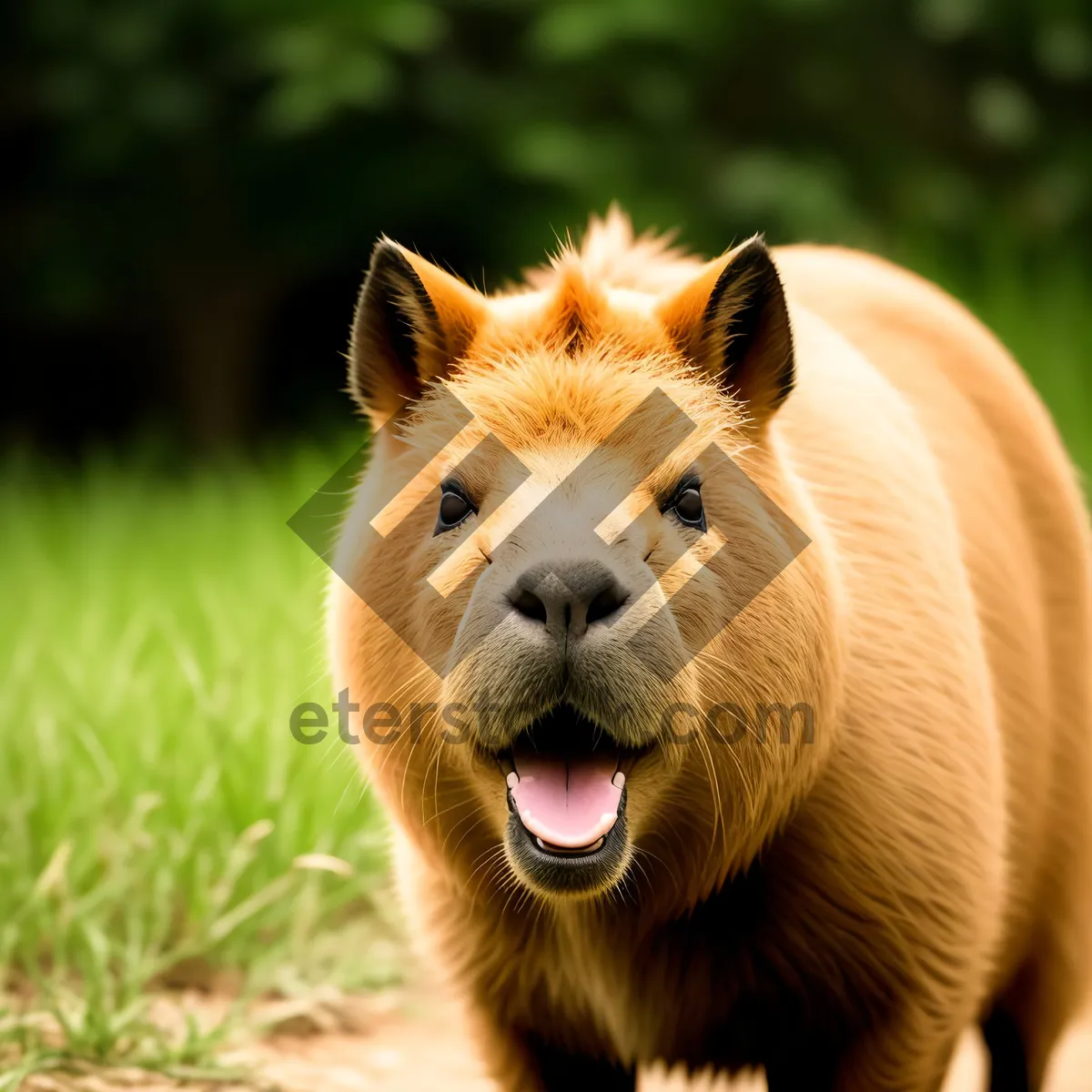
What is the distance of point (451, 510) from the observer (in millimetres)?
2668

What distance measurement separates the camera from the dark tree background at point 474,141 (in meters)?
8.95

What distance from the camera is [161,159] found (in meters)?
10.9

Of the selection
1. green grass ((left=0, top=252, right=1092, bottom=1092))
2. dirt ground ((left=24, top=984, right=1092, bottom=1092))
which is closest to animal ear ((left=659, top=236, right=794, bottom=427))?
green grass ((left=0, top=252, right=1092, bottom=1092))

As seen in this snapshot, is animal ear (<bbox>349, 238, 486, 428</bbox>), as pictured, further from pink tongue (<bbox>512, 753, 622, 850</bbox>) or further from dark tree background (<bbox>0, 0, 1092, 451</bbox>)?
dark tree background (<bbox>0, 0, 1092, 451</bbox>)

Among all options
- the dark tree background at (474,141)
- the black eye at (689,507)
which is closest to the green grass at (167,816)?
the black eye at (689,507)

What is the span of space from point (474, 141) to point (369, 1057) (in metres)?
7.48

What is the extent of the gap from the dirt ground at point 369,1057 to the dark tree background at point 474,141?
470 centimetres

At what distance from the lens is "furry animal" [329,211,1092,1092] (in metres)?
2.46

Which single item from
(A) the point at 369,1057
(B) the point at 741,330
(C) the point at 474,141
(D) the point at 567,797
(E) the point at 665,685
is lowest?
(A) the point at 369,1057

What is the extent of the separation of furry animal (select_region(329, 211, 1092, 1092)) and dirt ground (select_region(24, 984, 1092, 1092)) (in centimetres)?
83

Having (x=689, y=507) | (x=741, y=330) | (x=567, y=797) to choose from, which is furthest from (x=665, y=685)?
(x=741, y=330)

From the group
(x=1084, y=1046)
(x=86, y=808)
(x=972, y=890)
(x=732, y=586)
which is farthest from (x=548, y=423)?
(x=1084, y=1046)

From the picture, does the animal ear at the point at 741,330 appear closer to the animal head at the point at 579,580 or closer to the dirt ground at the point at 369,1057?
the animal head at the point at 579,580

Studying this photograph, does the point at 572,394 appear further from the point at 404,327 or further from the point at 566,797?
the point at 566,797
